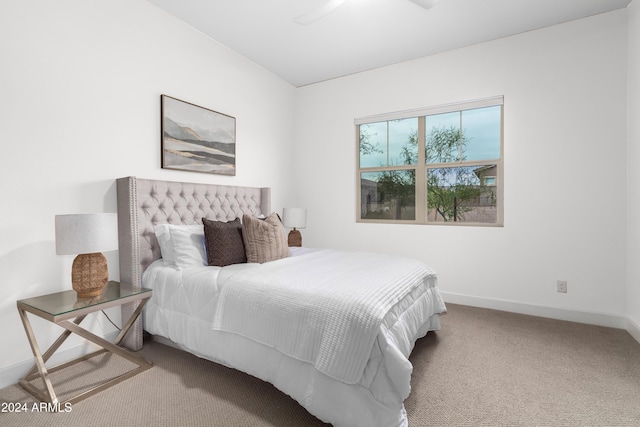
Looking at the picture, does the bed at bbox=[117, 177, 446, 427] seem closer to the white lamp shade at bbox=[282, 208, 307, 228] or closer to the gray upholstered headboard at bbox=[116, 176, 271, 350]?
the gray upholstered headboard at bbox=[116, 176, 271, 350]

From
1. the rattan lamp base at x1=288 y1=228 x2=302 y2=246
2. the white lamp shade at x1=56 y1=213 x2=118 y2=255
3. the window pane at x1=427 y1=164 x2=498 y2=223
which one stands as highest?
the window pane at x1=427 y1=164 x2=498 y2=223

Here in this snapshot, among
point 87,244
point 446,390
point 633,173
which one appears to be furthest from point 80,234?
point 633,173

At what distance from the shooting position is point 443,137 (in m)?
3.73

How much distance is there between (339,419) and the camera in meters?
1.51

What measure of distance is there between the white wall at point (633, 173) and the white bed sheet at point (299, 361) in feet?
A: 5.34

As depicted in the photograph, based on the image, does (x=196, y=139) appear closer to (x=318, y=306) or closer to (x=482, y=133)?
(x=318, y=306)

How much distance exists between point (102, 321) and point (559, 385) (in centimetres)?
315

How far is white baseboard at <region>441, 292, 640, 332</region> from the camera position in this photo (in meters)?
2.88

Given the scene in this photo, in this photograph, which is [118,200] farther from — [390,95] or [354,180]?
[390,95]

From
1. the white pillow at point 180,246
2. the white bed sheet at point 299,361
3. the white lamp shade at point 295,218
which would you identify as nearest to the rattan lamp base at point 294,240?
the white lamp shade at point 295,218

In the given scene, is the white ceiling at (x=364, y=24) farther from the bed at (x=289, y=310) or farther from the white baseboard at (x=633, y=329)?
the white baseboard at (x=633, y=329)

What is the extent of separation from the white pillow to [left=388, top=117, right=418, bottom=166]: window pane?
2.54 meters

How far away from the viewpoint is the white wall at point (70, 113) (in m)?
1.99

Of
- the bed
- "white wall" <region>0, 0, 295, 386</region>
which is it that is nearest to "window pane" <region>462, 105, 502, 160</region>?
the bed
